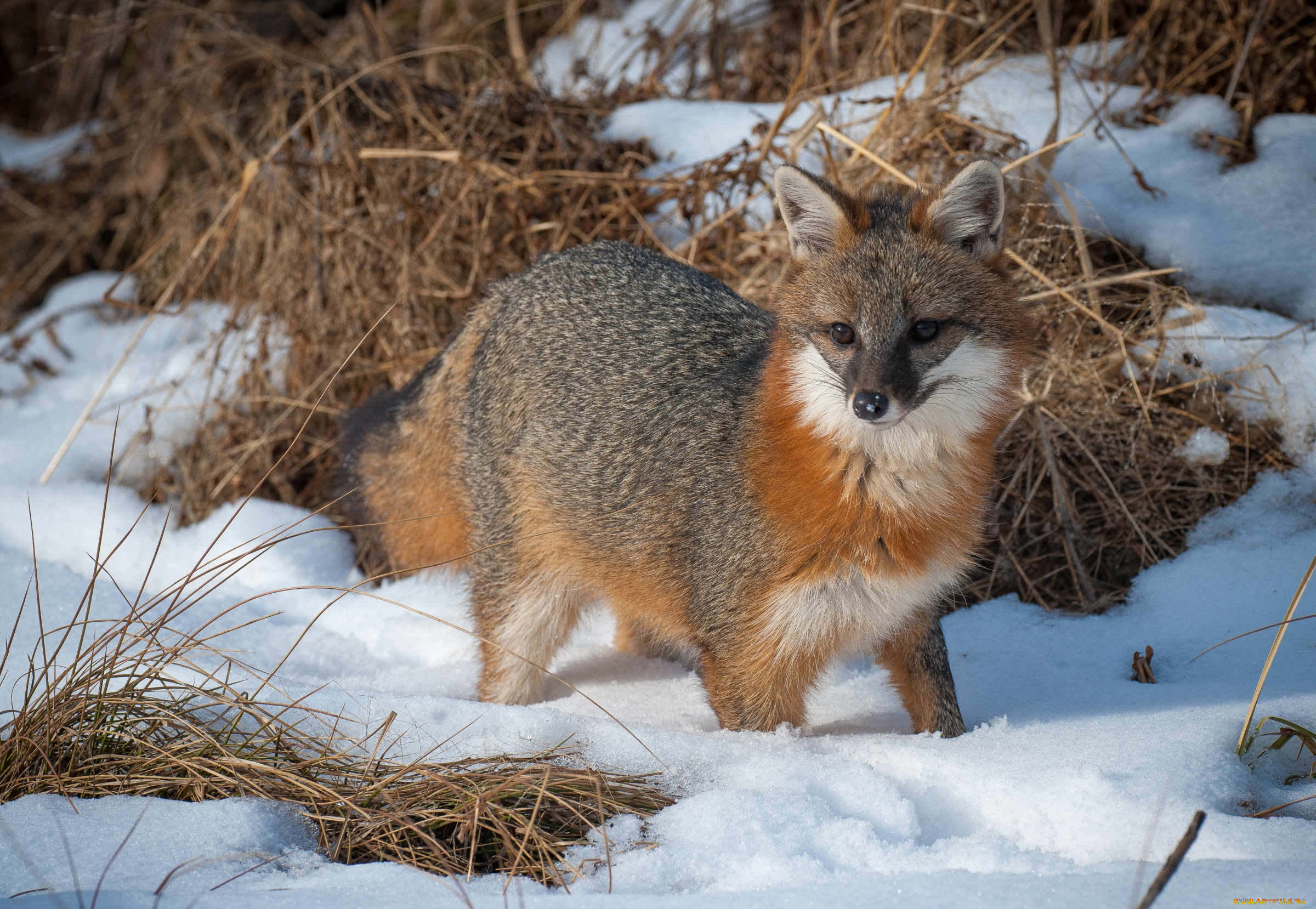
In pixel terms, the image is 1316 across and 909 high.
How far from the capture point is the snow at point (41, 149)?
22.6ft

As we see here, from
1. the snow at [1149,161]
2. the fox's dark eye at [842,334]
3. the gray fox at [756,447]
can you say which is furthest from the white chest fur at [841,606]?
the snow at [1149,161]

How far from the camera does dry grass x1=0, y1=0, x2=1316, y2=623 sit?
3824 mm

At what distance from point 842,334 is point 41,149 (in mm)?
6960

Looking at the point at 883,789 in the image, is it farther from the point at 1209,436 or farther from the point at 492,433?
the point at 1209,436

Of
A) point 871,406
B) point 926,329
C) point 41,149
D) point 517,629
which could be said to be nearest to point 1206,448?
point 926,329

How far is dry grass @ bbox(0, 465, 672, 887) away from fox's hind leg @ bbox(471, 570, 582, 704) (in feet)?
2.16

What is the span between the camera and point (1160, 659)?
3.22m

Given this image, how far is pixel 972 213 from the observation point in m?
2.74

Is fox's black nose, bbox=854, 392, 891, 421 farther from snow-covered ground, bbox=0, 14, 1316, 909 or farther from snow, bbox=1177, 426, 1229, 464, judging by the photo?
snow, bbox=1177, 426, 1229, 464

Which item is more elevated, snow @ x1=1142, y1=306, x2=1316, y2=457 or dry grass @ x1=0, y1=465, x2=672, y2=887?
snow @ x1=1142, y1=306, x2=1316, y2=457

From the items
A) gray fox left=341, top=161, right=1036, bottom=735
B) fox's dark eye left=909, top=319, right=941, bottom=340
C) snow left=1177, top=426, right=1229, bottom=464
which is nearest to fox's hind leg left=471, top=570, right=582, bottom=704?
gray fox left=341, top=161, right=1036, bottom=735

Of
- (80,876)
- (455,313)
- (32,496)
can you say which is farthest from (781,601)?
(32,496)

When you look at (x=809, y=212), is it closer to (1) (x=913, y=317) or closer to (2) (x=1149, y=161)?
(1) (x=913, y=317)

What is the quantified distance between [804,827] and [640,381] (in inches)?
58.3
